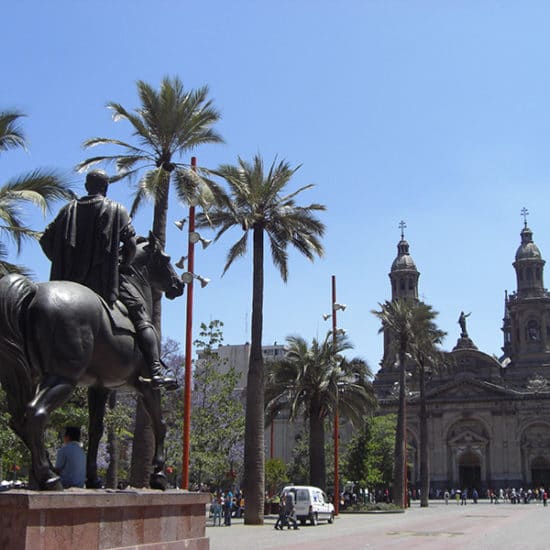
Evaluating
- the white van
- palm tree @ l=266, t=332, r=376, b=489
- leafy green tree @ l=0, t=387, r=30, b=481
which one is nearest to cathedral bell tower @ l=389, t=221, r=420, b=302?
palm tree @ l=266, t=332, r=376, b=489

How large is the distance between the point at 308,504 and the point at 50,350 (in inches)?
964

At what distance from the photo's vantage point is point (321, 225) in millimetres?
28609

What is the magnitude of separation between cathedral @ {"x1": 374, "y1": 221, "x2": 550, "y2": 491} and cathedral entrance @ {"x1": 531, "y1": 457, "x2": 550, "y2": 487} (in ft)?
0.33

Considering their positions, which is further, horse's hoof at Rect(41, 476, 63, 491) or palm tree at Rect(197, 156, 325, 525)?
palm tree at Rect(197, 156, 325, 525)

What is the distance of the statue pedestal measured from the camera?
572cm

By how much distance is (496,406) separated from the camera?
81.2 m

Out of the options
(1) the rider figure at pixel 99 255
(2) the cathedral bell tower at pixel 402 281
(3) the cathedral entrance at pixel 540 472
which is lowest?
(3) the cathedral entrance at pixel 540 472

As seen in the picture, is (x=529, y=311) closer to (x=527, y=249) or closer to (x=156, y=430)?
(x=527, y=249)

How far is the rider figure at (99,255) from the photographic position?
7.38m

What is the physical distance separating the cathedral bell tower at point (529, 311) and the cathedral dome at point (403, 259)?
12236mm

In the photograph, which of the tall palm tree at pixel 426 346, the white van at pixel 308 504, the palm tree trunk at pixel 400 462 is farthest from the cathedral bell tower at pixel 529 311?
the white van at pixel 308 504

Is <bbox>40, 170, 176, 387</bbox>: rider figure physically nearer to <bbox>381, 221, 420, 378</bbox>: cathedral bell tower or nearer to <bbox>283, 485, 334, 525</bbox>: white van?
<bbox>283, 485, 334, 525</bbox>: white van

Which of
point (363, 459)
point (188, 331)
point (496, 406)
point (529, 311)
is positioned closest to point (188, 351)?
point (188, 331)

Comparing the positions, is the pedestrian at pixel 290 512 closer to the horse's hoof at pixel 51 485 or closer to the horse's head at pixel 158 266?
the horse's head at pixel 158 266
